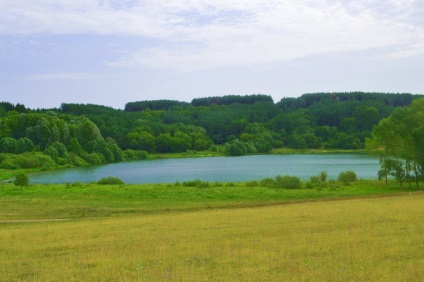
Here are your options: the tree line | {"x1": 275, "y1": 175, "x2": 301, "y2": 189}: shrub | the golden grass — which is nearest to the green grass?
the tree line

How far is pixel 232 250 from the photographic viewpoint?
15.8m

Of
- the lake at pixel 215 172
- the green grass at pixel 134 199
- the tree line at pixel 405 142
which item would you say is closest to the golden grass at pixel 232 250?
the green grass at pixel 134 199

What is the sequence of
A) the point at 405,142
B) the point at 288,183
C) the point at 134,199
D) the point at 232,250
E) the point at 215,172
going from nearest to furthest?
the point at 232,250 < the point at 134,199 < the point at 288,183 < the point at 405,142 < the point at 215,172

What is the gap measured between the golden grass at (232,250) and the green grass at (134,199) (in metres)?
11.9

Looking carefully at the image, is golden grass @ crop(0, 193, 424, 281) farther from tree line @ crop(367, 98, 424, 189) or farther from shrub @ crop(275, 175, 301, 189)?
tree line @ crop(367, 98, 424, 189)

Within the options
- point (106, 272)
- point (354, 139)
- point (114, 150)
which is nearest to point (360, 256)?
point (106, 272)

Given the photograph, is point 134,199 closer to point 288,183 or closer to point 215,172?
point 288,183

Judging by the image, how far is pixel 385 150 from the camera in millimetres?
64250

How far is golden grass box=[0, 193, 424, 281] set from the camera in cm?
1204

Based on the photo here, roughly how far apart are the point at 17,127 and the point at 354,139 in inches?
4715

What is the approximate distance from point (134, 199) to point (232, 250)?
105ft

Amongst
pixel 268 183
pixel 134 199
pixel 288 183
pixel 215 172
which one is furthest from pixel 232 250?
pixel 215 172

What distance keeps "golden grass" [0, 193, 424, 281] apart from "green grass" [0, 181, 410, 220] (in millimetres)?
11945

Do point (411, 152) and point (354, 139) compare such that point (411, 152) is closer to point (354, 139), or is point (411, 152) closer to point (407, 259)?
point (407, 259)
